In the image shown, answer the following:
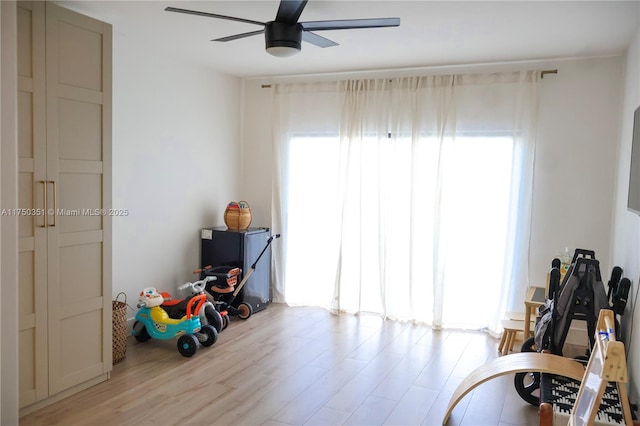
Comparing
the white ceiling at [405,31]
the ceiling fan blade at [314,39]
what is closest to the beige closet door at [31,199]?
the white ceiling at [405,31]

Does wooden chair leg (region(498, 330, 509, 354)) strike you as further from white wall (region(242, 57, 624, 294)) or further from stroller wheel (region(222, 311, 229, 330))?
stroller wheel (region(222, 311, 229, 330))

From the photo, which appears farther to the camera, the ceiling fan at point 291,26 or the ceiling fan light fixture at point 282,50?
the ceiling fan light fixture at point 282,50

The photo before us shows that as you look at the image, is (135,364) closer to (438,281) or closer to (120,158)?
(120,158)

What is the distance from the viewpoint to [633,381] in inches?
118

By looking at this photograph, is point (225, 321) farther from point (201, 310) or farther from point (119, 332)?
point (119, 332)

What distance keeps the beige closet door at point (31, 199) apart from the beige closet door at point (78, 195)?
5cm

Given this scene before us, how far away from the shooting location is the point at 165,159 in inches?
198

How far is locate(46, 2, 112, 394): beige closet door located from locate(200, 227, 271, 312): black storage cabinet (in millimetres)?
1833

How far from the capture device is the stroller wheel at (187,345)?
4.16 metres

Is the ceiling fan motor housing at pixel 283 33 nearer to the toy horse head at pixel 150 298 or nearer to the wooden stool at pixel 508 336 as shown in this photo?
the toy horse head at pixel 150 298

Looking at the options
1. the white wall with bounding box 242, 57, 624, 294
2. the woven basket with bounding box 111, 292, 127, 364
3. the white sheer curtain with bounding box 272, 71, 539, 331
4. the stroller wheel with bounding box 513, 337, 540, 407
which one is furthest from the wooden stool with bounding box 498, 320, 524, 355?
the woven basket with bounding box 111, 292, 127, 364

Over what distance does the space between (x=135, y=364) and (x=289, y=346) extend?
1.24 meters

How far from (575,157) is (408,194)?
1543 mm

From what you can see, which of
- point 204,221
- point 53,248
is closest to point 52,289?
point 53,248
